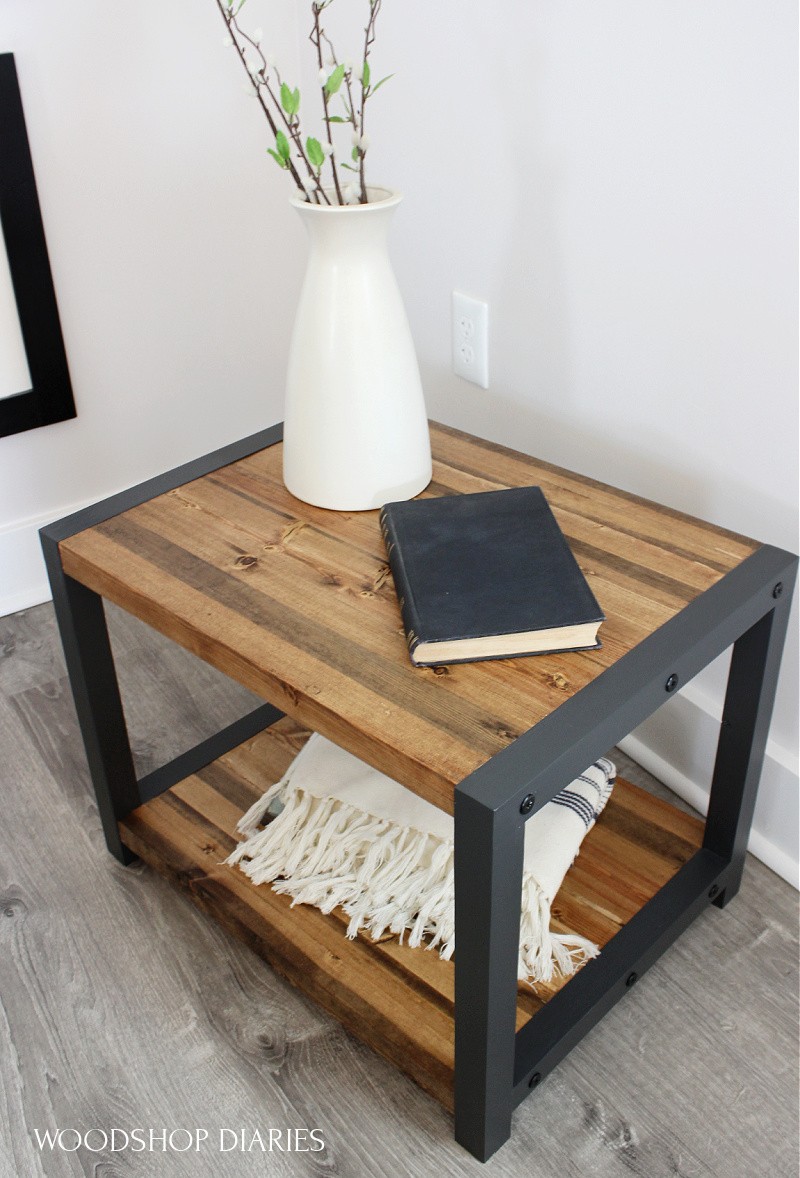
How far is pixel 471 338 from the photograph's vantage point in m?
1.48

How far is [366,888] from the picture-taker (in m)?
1.17

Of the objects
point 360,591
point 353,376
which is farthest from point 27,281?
point 360,591

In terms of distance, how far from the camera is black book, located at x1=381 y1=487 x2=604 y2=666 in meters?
0.91

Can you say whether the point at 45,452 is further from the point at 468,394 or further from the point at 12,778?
the point at 468,394

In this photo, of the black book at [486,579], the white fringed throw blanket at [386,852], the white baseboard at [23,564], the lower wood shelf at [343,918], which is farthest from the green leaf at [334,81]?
the white baseboard at [23,564]

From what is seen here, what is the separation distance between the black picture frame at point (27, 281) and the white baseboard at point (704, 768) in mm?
961

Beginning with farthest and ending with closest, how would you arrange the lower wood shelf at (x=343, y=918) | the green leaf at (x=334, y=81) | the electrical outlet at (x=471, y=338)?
the electrical outlet at (x=471, y=338) < the lower wood shelf at (x=343, y=918) < the green leaf at (x=334, y=81)

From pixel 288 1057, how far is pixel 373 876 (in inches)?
7.5

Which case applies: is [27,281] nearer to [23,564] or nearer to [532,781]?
[23,564]

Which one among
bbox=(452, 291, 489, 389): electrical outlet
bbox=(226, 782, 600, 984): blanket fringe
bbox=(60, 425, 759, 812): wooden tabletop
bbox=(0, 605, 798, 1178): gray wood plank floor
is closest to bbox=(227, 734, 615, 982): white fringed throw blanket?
bbox=(226, 782, 600, 984): blanket fringe

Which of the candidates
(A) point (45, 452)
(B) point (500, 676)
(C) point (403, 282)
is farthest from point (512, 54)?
(A) point (45, 452)

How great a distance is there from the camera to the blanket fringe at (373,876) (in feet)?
3.62

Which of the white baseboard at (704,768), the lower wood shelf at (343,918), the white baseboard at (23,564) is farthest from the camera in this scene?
the white baseboard at (23,564)

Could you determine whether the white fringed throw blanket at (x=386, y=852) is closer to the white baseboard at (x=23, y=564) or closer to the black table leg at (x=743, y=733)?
the black table leg at (x=743, y=733)
